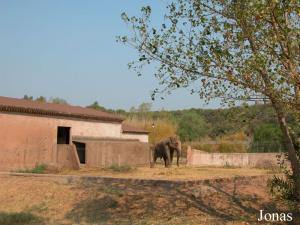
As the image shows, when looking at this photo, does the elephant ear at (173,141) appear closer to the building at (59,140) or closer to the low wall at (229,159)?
the building at (59,140)

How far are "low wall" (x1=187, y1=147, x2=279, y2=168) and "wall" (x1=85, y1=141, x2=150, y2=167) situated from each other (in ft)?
10.9

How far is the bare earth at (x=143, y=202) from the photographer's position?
1093 centimetres

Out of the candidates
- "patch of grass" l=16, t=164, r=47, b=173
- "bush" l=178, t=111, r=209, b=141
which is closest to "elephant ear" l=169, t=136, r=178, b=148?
"patch of grass" l=16, t=164, r=47, b=173

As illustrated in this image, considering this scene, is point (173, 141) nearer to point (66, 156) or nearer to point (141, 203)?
point (66, 156)

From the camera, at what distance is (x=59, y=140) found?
2978 cm

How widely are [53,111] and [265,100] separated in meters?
19.1

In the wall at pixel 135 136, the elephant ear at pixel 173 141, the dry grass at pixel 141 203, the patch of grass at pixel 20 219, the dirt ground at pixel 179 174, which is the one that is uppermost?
the wall at pixel 135 136

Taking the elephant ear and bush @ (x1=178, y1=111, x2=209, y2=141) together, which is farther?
bush @ (x1=178, y1=111, x2=209, y2=141)

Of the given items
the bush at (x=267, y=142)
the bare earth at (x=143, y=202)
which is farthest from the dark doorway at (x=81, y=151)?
the bare earth at (x=143, y=202)

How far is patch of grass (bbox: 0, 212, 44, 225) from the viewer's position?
11.4m

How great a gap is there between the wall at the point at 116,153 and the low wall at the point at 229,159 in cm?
332

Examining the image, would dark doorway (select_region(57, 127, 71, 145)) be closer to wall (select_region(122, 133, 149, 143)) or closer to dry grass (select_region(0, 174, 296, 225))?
wall (select_region(122, 133, 149, 143))

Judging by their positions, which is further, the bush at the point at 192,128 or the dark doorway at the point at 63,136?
the bush at the point at 192,128

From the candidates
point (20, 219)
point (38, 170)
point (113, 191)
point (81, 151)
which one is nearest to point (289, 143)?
point (113, 191)
